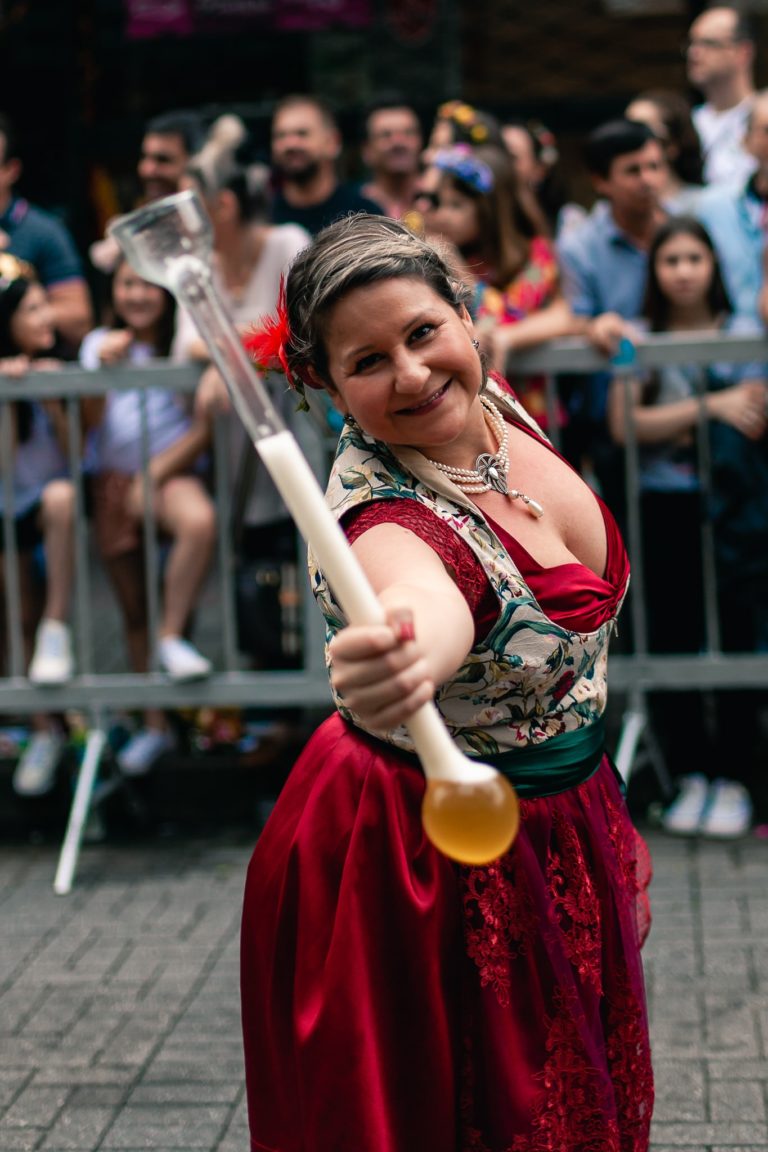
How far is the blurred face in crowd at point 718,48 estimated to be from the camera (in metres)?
6.78

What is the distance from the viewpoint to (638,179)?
598 cm

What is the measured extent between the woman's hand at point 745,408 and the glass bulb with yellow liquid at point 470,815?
3734 mm

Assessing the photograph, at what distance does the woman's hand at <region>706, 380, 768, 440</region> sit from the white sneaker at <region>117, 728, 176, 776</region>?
2276 mm

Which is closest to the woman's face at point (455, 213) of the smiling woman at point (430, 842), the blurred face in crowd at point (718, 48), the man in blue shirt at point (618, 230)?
the man in blue shirt at point (618, 230)

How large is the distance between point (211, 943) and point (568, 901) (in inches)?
92.5

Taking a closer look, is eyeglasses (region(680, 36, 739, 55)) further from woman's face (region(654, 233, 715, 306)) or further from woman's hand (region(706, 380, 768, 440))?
woman's hand (region(706, 380, 768, 440))

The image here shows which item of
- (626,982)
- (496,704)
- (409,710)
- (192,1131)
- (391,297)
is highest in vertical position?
(391,297)

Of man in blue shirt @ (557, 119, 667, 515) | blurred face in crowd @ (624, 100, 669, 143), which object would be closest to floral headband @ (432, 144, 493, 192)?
man in blue shirt @ (557, 119, 667, 515)

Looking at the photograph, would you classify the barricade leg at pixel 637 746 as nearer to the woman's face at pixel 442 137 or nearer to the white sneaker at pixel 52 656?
the white sneaker at pixel 52 656

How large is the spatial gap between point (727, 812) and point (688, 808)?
13cm

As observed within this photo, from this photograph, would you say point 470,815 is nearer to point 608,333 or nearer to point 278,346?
point 278,346

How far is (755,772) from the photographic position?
590 cm

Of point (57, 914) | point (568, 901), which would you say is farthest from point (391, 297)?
point (57, 914)

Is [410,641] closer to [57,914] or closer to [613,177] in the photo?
[57,914]
